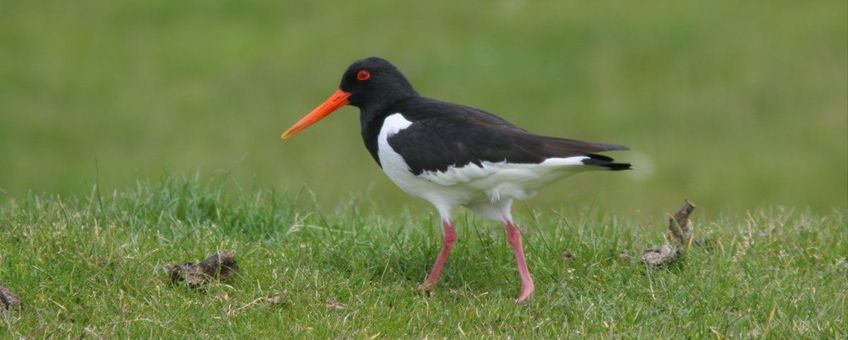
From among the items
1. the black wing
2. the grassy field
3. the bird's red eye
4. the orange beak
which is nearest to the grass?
the grassy field

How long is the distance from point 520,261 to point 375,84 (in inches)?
48.4

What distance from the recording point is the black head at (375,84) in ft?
24.5

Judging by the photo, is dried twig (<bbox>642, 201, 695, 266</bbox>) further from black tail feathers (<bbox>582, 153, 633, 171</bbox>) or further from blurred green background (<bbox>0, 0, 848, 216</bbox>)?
blurred green background (<bbox>0, 0, 848, 216</bbox>)

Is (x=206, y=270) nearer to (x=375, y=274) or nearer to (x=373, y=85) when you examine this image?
(x=375, y=274)

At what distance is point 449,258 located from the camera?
24.3 feet

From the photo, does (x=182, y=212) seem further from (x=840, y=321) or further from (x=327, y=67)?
(x=327, y=67)

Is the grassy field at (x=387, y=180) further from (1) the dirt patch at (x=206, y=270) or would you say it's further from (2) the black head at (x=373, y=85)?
(2) the black head at (x=373, y=85)

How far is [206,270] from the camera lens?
22.2ft

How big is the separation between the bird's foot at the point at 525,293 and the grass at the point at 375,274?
67 mm

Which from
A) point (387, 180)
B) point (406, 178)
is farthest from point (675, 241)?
point (387, 180)

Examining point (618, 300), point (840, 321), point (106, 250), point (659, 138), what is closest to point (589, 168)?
point (618, 300)

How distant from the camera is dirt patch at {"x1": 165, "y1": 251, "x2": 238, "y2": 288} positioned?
22.1ft

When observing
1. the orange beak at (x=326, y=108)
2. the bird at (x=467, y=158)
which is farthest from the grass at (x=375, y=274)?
the orange beak at (x=326, y=108)

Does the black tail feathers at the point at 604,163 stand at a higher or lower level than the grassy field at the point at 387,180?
higher
